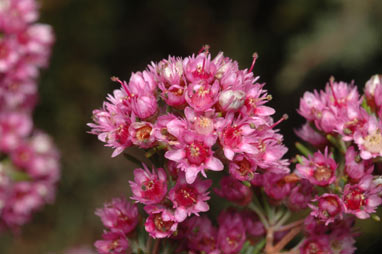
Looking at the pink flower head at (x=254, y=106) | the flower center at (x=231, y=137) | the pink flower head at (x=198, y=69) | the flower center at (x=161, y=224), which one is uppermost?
the pink flower head at (x=198, y=69)

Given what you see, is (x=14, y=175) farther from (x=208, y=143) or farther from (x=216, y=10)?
(x=216, y=10)

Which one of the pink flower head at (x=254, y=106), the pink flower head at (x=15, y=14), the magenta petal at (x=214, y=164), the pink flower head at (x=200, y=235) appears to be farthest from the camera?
the pink flower head at (x=15, y=14)

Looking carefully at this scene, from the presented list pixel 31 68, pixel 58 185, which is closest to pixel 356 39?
pixel 31 68

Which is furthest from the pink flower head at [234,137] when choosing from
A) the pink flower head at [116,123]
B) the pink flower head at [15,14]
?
the pink flower head at [15,14]

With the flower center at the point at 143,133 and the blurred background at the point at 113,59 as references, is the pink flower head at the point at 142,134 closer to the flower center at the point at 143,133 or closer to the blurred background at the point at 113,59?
the flower center at the point at 143,133

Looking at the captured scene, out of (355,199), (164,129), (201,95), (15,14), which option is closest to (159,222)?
(164,129)

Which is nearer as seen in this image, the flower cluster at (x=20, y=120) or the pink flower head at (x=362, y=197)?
the pink flower head at (x=362, y=197)

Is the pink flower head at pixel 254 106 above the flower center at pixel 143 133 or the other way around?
above

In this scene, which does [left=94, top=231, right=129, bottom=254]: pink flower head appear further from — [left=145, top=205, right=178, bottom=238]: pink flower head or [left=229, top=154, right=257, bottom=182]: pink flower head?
[left=229, top=154, right=257, bottom=182]: pink flower head
